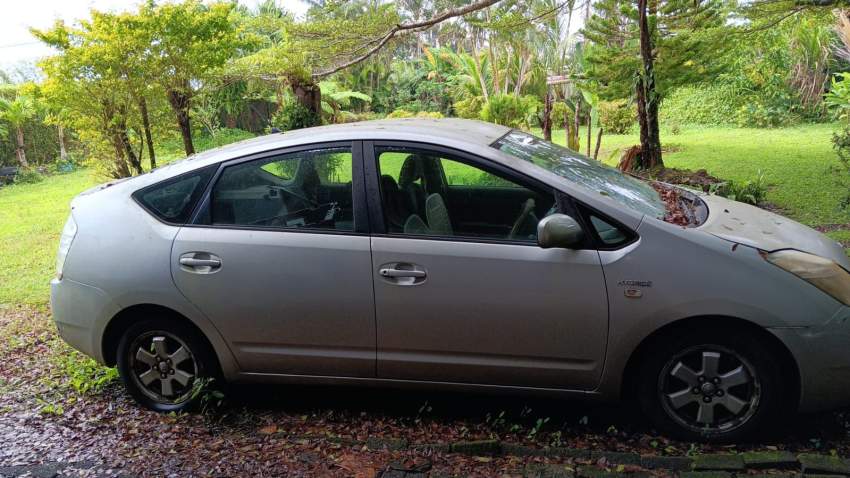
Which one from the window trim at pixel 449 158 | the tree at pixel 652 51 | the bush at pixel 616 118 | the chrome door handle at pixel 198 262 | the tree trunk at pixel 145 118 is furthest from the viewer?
the bush at pixel 616 118

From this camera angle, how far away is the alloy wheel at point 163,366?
3885mm

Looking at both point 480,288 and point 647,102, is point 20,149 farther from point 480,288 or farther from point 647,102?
point 480,288

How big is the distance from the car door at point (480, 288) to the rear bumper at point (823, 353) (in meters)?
0.83

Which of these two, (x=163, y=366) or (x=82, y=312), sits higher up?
(x=82, y=312)

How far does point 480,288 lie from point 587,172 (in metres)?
1.04

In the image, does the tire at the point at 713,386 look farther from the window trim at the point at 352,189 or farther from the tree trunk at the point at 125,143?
the tree trunk at the point at 125,143

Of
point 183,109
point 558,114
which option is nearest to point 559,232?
point 183,109

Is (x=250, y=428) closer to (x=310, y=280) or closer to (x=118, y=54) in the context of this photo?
(x=310, y=280)

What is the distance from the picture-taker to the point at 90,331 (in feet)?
13.0

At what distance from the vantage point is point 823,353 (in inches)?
123

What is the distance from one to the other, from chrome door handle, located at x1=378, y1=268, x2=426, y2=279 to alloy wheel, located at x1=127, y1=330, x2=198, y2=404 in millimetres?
1250

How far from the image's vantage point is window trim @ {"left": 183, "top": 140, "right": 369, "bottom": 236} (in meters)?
3.58

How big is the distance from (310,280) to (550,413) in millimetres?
1470

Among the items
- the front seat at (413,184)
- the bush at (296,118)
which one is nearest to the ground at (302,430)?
the front seat at (413,184)
